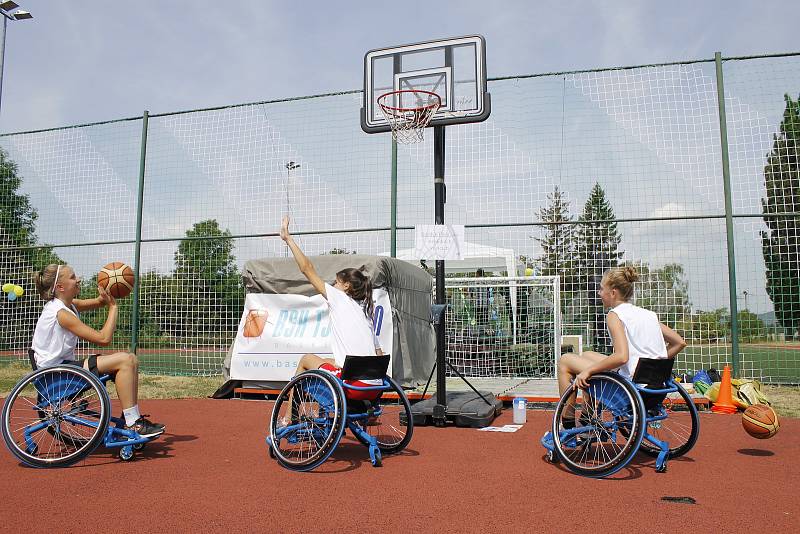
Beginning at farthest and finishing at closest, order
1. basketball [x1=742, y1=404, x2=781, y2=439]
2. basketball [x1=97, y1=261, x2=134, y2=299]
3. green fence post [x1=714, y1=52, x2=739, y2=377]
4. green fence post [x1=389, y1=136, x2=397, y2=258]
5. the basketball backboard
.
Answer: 1. green fence post [x1=389, y1=136, x2=397, y2=258]
2. green fence post [x1=714, y1=52, x2=739, y2=377]
3. the basketball backboard
4. basketball [x1=97, y1=261, x2=134, y2=299]
5. basketball [x1=742, y1=404, x2=781, y2=439]

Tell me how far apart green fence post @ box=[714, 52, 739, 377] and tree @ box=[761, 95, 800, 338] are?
409mm

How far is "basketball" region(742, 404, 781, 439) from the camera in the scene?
4.54 m

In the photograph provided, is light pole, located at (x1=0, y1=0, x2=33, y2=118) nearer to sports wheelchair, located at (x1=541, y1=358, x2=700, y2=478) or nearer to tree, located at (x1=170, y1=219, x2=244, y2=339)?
tree, located at (x1=170, y1=219, x2=244, y2=339)

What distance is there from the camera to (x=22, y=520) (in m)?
2.96

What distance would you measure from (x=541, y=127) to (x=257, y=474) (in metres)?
6.36

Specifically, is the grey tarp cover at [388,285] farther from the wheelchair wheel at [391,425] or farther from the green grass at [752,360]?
the green grass at [752,360]

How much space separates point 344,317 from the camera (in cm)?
439

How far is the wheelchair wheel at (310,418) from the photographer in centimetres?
384

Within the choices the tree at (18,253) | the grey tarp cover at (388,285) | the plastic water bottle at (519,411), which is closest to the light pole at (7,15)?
the tree at (18,253)

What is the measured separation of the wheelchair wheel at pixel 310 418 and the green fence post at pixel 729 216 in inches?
220

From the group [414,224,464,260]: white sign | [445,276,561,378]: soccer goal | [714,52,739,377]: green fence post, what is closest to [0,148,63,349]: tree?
[445,276,561,378]: soccer goal

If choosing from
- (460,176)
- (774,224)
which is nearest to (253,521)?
(460,176)

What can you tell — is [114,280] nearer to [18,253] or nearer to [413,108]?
[413,108]

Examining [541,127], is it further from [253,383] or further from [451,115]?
[253,383]
